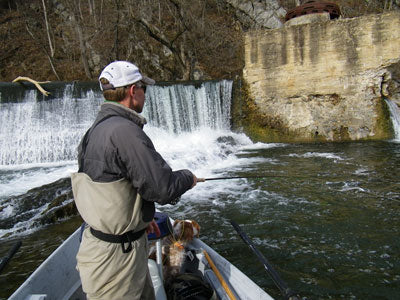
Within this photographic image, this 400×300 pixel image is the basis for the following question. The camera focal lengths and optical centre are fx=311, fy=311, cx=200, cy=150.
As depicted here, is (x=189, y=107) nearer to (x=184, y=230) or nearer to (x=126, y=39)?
(x=184, y=230)

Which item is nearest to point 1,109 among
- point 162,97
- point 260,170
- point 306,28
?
point 162,97

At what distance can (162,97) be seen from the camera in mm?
13141

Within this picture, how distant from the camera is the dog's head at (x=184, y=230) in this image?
3.27 meters

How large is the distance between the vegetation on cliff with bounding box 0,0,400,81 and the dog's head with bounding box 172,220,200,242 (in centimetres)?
1865

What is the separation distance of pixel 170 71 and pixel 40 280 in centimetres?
2004

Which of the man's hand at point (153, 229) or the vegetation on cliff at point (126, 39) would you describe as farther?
the vegetation on cliff at point (126, 39)

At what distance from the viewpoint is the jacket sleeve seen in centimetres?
156

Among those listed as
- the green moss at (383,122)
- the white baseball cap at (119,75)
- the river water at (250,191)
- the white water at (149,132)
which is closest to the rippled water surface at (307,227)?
the river water at (250,191)

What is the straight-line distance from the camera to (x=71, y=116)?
40.7 ft

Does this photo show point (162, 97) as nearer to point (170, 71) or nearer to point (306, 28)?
point (306, 28)

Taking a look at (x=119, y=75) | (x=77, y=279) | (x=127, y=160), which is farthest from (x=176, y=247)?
(x=119, y=75)

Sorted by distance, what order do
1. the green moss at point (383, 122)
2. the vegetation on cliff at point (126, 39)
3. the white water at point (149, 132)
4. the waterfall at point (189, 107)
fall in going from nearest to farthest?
the white water at point (149, 132) → the green moss at point (383, 122) → the waterfall at point (189, 107) → the vegetation on cliff at point (126, 39)

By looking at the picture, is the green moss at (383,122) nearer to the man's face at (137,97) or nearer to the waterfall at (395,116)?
the waterfall at (395,116)

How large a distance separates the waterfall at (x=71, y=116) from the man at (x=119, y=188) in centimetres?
1082
